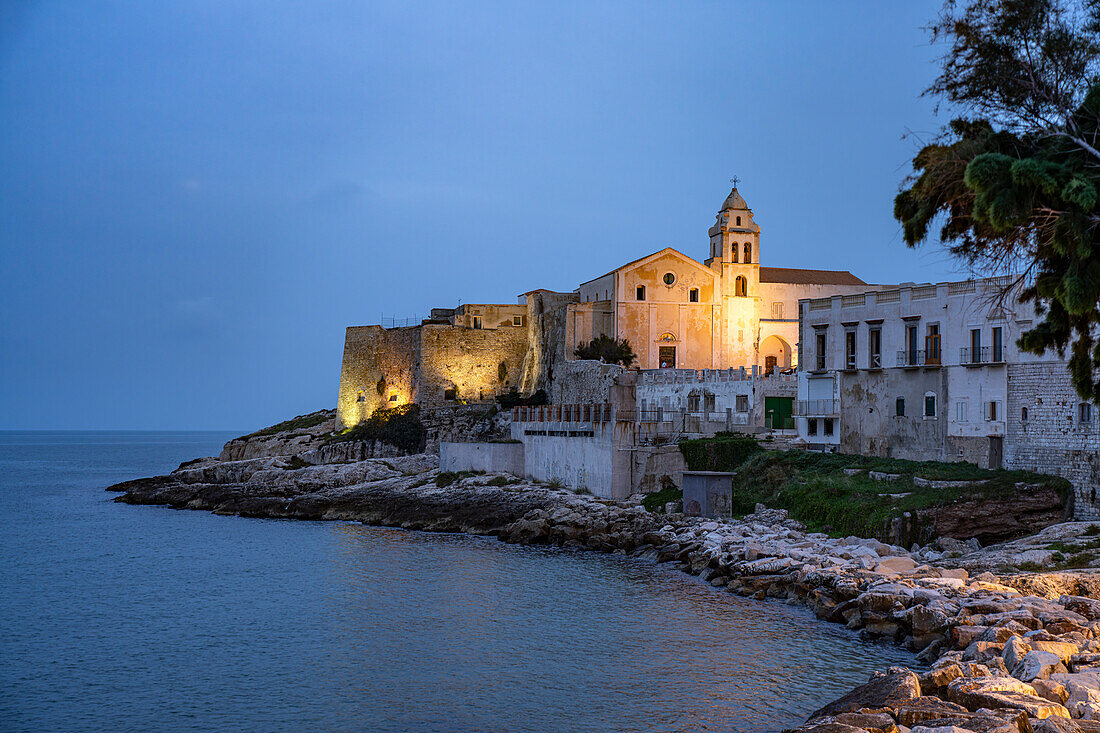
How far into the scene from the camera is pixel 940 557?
75.2 ft

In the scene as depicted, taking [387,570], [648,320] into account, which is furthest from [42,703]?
[648,320]

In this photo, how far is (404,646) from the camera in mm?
19828

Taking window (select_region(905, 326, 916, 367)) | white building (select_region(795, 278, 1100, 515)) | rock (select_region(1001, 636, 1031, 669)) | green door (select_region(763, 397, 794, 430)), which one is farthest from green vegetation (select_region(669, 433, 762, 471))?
rock (select_region(1001, 636, 1031, 669))

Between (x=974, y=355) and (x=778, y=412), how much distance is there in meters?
10.4

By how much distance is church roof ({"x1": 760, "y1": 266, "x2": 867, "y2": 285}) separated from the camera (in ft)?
206

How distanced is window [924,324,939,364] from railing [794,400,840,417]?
14.3 ft

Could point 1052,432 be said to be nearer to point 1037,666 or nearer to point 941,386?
point 941,386

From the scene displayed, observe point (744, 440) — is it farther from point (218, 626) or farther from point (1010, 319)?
point (218, 626)

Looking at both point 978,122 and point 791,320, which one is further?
point 791,320

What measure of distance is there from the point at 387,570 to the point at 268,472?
26.3 m

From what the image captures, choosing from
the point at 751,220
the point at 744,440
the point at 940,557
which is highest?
the point at 751,220

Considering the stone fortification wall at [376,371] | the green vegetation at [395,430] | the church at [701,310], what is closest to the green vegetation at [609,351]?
the church at [701,310]

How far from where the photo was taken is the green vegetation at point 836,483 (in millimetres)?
24922

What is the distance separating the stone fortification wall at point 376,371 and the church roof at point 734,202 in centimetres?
2227
